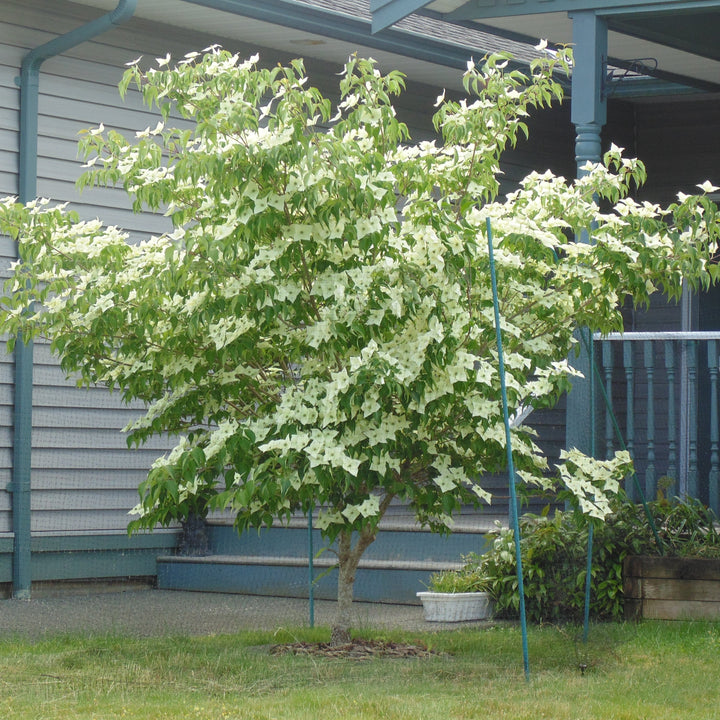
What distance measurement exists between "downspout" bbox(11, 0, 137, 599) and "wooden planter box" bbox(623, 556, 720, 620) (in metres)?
3.49

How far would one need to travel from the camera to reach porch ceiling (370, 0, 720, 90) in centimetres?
647

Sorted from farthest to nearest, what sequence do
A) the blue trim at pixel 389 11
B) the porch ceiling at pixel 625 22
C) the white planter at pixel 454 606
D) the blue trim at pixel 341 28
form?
the blue trim at pixel 341 28
the blue trim at pixel 389 11
the porch ceiling at pixel 625 22
the white planter at pixel 454 606

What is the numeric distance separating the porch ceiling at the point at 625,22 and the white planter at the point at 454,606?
3.25 metres

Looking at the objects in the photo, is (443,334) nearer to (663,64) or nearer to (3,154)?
(3,154)

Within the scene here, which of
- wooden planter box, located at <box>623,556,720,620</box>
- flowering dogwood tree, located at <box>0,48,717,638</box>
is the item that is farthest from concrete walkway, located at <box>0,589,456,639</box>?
flowering dogwood tree, located at <box>0,48,717,638</box>

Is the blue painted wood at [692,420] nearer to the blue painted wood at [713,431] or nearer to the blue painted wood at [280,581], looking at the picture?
the blue painted wood at [713,431]

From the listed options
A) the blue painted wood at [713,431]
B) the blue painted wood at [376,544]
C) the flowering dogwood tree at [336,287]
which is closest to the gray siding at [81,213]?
the blue painted wood at [376,544]

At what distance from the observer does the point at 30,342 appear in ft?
22.9

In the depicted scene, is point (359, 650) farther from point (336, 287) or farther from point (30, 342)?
point (30, 342)

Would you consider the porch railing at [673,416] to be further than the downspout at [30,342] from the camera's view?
No

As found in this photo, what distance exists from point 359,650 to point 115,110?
4130mm

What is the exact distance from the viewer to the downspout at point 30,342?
22.7 feet

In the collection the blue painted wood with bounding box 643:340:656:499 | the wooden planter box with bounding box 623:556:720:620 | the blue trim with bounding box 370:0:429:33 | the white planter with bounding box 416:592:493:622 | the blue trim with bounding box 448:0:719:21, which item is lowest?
the white planter with bounding box 416:592:493:622

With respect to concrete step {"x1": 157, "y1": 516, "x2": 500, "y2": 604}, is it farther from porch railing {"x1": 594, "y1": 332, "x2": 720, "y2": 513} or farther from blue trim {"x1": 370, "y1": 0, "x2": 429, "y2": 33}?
blue trim {"x1": 370, "y1": 0, "x2": 429, "y2": 33}
